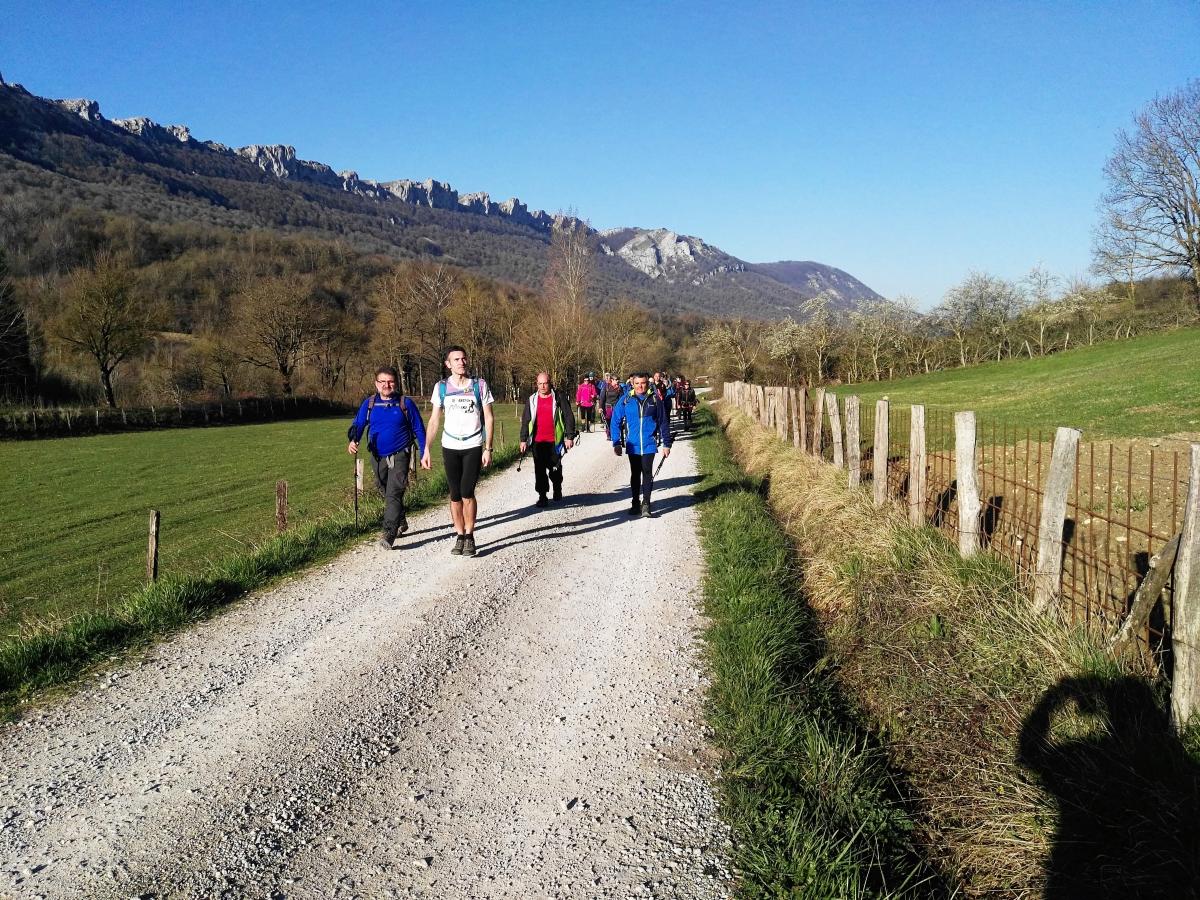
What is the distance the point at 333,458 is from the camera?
85.6ft

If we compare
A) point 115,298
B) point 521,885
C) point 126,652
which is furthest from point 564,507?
point 115,298

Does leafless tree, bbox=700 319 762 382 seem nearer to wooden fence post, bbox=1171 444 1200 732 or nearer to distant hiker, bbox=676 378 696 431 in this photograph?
distant hiker, bbox=676 378 696 431

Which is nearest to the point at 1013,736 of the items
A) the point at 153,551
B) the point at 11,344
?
the point at 153,551

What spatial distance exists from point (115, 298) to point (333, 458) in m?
38.3

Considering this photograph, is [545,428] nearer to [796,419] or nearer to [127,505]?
[796,419]

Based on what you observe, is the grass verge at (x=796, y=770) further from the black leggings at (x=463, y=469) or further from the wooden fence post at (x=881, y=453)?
the black leggings at (x=463, y=469)

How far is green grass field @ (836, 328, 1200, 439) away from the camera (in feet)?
44.0

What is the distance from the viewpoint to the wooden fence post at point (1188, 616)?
3025mm

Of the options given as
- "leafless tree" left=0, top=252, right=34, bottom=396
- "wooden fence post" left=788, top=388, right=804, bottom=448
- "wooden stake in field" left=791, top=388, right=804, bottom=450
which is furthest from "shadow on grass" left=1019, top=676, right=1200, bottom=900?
"leafless tree" left=0, top=252, right=34, bottom=396

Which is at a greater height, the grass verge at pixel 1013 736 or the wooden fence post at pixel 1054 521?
the wooden fence post at pixel 1054 521

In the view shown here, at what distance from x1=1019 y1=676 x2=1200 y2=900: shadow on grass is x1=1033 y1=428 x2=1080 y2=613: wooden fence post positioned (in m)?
0.95

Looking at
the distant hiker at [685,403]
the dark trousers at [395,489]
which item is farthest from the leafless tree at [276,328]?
the dark trousers at [395,489]

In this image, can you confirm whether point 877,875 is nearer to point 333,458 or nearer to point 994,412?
point 994,412

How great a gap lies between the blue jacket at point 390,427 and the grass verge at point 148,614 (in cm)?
135
